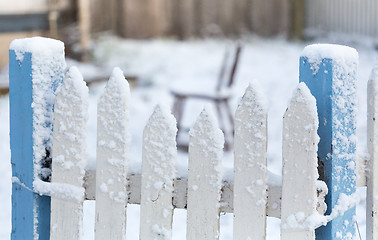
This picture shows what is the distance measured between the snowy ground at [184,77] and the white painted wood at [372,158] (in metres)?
1.23

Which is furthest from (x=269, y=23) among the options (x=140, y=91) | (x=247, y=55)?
(x=140, y=91)

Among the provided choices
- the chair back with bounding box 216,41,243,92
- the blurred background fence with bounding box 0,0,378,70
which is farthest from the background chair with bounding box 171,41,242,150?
the blurred background fence with bounding box 0,0,378,70

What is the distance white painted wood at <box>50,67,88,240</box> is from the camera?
5.34ft

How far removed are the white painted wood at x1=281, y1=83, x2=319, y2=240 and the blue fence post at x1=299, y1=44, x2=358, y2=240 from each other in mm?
56

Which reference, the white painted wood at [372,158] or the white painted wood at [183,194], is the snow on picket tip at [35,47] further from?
the white painted wood at [372,158]

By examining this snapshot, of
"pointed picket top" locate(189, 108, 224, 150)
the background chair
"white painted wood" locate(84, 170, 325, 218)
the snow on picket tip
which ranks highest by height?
the background chair

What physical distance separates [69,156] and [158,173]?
249 millimetres

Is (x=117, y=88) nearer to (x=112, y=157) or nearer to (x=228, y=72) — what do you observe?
(x=112, y=157)

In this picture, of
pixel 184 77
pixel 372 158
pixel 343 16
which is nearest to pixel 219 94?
pixel 184 77

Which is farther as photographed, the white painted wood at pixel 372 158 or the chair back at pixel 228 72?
the chair back at pixel 228 72

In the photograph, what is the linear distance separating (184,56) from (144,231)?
736 centimetres

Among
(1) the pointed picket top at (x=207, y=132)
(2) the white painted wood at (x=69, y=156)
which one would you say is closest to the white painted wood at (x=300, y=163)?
(1) the pointed picket top at (x=207, y=132)

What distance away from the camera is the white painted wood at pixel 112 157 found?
5.20 ft

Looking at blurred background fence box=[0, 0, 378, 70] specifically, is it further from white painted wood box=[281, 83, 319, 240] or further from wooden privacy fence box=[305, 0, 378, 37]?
white painted wood box=[281, 83, 319, 240]
